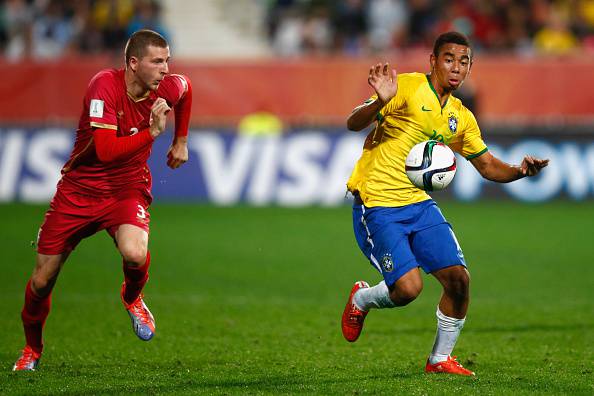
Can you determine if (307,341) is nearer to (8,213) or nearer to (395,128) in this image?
(395,128)

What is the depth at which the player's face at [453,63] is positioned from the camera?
7371 mm

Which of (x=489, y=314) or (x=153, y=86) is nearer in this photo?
(x=153, y=86)

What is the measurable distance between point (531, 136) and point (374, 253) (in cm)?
1249

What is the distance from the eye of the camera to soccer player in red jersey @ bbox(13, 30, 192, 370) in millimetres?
7438

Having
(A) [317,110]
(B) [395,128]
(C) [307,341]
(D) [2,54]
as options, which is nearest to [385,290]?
(B) [395,128]

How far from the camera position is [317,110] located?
22.6m

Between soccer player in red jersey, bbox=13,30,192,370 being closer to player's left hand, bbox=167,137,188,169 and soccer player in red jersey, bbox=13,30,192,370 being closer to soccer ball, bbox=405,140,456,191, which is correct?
player's left hand, bbox=167,137,188,169

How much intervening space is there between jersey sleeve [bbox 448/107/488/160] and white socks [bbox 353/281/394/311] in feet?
3.77

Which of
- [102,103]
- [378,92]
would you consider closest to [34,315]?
[102,103]

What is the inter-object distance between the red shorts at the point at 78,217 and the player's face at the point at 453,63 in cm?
241

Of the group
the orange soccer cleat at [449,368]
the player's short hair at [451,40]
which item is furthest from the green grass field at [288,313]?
the player's short hair at [451,40]

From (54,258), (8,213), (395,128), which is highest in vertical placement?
(395,128)

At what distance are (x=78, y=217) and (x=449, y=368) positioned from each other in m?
2.86

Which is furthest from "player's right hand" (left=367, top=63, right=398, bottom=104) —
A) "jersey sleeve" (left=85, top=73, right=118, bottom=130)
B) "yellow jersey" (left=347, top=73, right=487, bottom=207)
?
"jersey sleeve" (left=85, top=73, right=118, bottom=130)
